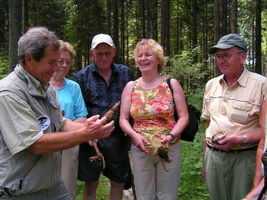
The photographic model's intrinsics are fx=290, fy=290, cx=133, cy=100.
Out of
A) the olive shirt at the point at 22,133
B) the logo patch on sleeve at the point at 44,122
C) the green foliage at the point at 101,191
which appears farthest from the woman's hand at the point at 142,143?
the green foliage at the point at 101,191

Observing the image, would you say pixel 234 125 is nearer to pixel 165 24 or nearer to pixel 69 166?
pixel 69 166

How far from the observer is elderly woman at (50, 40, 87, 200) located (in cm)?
372

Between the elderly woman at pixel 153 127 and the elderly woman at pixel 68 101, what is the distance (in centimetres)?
64

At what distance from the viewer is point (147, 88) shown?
359 cm

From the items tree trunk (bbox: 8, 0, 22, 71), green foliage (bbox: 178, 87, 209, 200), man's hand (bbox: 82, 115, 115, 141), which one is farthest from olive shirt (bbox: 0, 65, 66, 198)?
tree trunk (bbox: 8, 0, 22, 71)

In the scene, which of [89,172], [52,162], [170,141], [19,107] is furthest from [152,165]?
[19,107]

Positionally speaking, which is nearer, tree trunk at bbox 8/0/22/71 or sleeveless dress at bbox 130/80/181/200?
sleeveless dress at bbox 130/80/181/200

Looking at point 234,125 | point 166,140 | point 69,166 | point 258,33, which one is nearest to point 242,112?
point 234,125

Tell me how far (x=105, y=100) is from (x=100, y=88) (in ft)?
0.60

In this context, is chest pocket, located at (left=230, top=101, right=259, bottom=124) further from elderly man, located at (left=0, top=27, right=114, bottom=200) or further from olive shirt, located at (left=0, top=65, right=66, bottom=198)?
olive shirt, located at (left=0, top=65, right=66, bottom=198)

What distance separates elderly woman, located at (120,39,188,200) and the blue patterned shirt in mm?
456

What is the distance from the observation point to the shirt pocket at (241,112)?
302cm

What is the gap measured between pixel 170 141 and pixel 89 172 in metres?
1.40

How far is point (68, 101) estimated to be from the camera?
3701mm
